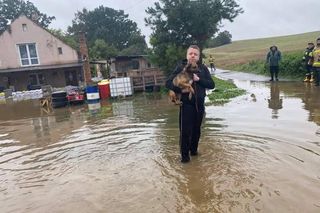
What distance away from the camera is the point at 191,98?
251 inches

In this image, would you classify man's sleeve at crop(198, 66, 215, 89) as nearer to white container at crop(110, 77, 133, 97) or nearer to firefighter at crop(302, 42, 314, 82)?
firefighter at crop(302, 42, 314, 82)

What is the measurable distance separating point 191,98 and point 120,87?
16692 mm

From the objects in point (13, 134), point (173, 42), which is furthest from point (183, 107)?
point (173, 42)

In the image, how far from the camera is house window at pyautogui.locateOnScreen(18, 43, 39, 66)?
37.0 meters

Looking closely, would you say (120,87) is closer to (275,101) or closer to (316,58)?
(316,58)

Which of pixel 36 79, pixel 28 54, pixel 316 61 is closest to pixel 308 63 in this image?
pixel 316 61

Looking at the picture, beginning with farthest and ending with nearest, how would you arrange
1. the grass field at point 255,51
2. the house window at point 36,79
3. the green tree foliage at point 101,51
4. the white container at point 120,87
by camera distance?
the green tree foliage at point 101,51 < the grass field at point 255,51 < the house window at point 36,79 < the white container at point 120,87

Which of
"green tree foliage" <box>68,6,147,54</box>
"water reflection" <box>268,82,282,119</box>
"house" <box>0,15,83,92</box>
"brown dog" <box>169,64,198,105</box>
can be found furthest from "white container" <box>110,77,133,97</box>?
"green tree foliage" <box>68,6,147,54</box>

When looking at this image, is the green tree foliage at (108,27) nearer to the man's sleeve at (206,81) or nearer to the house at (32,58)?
the house at (32,58)

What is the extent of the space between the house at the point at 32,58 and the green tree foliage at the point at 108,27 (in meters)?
39.4

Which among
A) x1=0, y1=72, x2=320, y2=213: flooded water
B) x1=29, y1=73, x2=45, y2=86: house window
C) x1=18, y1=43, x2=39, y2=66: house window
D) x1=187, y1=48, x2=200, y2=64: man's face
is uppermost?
x1=18, y1=43, x2=39, y2=66: house window

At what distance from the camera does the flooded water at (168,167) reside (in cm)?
496

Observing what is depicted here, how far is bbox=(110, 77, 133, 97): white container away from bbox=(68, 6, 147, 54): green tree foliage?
54.7 meters

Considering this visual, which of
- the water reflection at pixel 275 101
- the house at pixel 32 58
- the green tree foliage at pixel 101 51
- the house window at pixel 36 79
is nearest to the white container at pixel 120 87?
the water reflection at pixel 275 101
